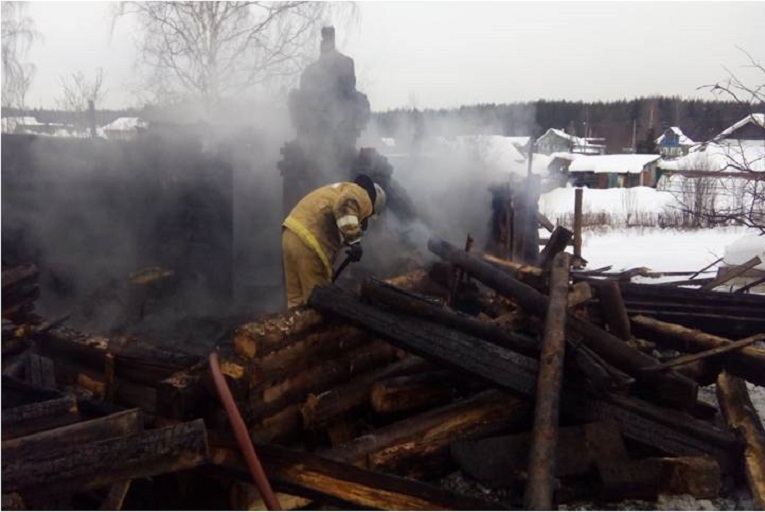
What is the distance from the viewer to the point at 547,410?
341cm

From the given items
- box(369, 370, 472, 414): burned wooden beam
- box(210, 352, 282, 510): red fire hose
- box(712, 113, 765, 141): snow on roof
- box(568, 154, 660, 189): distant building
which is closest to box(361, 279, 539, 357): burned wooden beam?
box(369, 370, 472, 414): burned wooden beam

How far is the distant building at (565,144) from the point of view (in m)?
64.9

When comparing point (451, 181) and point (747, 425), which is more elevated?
point (451, 181)

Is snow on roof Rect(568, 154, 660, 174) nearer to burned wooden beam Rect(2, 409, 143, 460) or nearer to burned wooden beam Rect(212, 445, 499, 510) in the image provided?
burned wooden beam Rect(212, 445, 499, 510)

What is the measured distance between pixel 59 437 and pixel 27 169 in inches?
216

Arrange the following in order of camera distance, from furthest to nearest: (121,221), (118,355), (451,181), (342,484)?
(451,181) < (121,221) < (118,355) < (342,484)

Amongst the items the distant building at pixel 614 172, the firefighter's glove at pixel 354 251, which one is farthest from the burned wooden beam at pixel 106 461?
the distant building at pixel 614 172

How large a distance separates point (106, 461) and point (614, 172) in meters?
49.7

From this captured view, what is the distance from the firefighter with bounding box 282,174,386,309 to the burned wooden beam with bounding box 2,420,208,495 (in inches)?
112

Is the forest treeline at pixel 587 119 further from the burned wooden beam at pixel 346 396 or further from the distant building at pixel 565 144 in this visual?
the burned wooden beam at pixel 346 396

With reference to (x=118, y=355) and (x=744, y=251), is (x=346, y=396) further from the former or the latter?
(x=744, y=251)

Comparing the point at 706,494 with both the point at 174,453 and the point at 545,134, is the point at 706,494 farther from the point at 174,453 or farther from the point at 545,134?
the point at 545,134

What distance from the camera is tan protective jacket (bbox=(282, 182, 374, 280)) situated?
5.42m

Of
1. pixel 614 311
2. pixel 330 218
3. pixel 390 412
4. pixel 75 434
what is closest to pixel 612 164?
pixel 614 311
